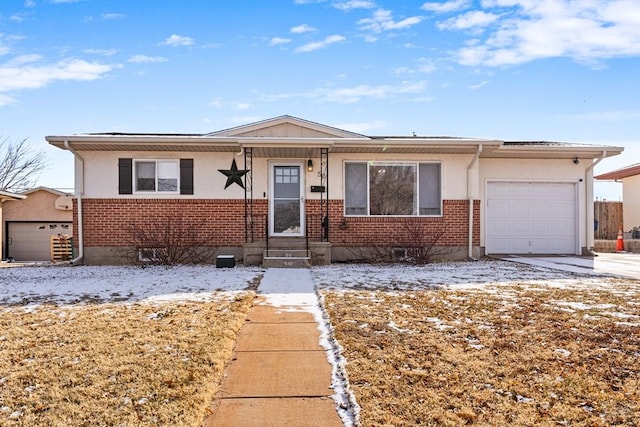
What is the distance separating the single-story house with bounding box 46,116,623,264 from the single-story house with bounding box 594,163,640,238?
302 inches

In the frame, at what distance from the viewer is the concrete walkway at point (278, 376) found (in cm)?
301

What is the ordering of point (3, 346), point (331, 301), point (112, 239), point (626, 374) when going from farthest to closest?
point (112, 239), point (331, 301), point (3, 346), point (626, 374)

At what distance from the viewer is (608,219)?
19.4m

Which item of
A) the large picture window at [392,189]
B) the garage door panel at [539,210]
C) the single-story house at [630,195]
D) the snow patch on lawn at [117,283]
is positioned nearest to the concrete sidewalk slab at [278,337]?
the snow patch on lawn at [117,283]

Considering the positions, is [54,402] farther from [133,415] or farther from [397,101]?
[397,101]

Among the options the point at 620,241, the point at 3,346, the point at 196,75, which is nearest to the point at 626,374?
the point at 3,346

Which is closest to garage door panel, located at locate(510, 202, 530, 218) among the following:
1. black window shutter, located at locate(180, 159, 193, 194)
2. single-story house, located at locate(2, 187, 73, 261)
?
black window shutter, located at locate(180, 159, 193, 194)

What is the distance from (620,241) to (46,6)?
1779 cm

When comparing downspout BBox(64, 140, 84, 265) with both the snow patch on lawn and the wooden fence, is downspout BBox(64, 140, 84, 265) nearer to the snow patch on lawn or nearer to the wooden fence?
the snow patch on lawn

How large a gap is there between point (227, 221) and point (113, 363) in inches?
316

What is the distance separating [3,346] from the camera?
173 inches

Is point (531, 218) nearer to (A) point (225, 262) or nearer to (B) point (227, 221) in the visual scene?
(B) point (227, 221)

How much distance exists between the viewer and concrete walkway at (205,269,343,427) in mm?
3012

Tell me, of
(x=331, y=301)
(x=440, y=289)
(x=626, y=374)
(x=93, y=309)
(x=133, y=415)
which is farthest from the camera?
(x=440, y=289)
